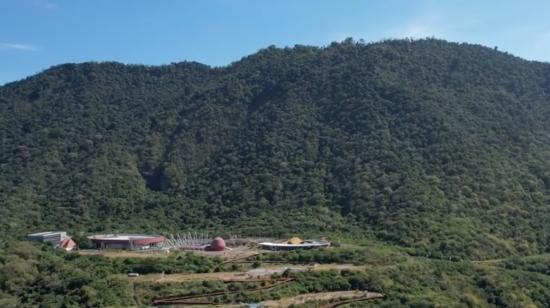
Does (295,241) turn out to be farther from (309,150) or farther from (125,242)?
(309,150)

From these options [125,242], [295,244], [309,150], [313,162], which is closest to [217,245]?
[295,244]

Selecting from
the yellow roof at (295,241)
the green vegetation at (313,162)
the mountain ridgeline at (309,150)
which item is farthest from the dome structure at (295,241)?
the mountain ridgeline at (309,150)

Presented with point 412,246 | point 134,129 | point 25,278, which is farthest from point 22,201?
point 412,246

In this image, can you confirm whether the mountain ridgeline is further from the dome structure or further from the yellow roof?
the yellow roof

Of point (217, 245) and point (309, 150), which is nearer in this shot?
point (217, 245)

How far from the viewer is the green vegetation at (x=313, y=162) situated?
5147cm

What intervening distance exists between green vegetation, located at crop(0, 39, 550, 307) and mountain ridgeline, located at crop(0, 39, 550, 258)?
0.80 feet

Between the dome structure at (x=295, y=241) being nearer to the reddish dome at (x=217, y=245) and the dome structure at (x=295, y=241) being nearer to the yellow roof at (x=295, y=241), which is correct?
the yellow roof at (x=295, y=241)

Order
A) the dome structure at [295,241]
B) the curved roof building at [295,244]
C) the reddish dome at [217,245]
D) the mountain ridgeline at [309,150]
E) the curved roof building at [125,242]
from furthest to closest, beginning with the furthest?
the mountain ridgeline at [309,150] < the curved roof building at [125,242] < the dome structure at [295,241] < the reddish dome at [217,245] < the curved roof building at [295,244]

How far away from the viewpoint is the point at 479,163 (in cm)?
7400

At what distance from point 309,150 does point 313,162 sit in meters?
2.61

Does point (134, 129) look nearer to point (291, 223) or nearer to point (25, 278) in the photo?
point (291, 223)

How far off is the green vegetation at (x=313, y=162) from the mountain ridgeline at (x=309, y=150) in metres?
0.25

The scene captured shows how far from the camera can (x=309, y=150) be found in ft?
275
